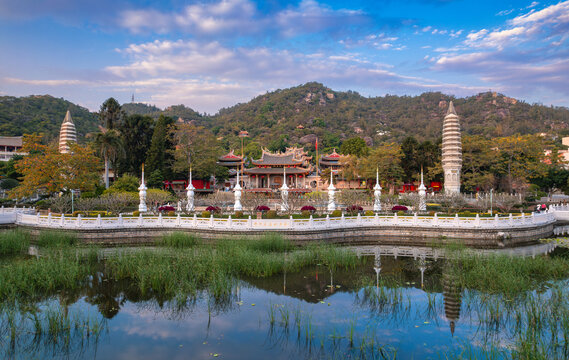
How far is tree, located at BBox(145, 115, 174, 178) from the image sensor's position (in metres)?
48.5

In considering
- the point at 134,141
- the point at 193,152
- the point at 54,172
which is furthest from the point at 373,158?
the point at 54,172

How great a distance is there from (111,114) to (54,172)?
18.9 meters

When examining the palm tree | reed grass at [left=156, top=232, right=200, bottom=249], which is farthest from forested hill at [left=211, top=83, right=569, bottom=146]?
reed grass at [left=156, top=232, right=200, bottom=249]

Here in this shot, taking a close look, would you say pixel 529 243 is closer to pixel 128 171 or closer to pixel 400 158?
pixel 400 158

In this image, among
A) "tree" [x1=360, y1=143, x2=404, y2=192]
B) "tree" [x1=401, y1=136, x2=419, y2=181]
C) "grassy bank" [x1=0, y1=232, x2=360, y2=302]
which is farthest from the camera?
"tree" [x1=401, y1=136, x2=419, y2=181]

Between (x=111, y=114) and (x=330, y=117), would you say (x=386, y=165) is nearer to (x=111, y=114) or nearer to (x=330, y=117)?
(x=111, y=114)

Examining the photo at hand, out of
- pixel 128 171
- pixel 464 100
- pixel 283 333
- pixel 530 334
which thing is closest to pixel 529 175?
pixel 530 334

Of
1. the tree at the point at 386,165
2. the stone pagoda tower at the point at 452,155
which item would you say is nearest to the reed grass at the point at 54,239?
the tree at the point at 386,165

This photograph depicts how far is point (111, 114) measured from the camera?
5116 cm

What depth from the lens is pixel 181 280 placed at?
46.1ft

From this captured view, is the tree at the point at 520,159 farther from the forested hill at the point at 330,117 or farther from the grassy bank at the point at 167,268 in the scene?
the forested hill at the point at 330,117

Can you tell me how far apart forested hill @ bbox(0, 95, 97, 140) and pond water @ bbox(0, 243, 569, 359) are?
69.8m

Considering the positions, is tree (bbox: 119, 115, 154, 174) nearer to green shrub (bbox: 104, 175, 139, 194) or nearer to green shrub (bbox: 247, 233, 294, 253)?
green shrub (bbox: 104, 175, 139, 194)

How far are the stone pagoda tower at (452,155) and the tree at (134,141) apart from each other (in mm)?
39956
